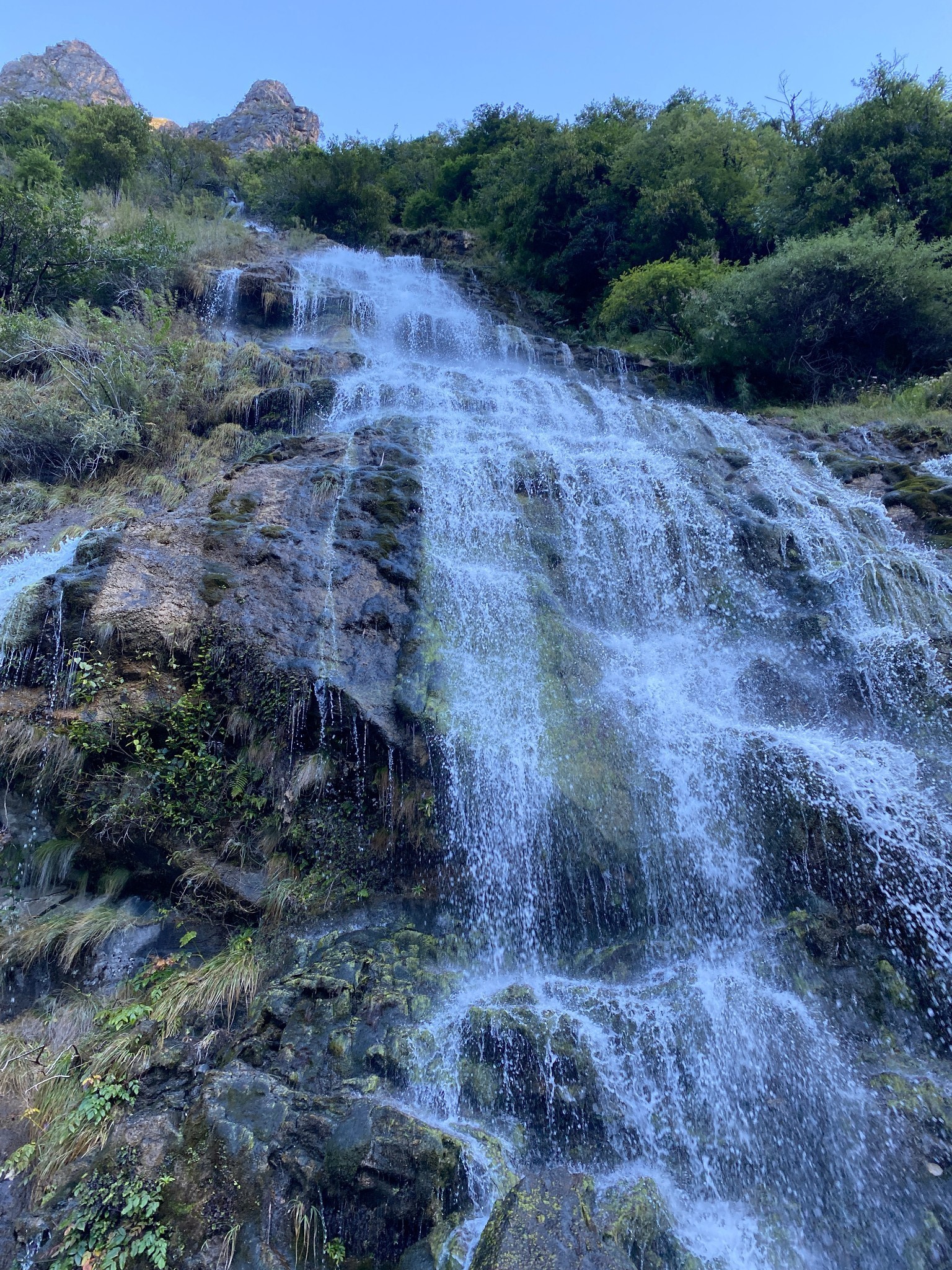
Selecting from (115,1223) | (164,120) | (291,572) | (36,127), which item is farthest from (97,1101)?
(164,120)

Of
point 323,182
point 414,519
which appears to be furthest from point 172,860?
point 323,182

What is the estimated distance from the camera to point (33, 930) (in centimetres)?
550

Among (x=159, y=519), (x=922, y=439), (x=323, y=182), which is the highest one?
(x=323, y=182)

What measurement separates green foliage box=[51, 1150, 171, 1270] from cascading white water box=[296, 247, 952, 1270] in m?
1.67

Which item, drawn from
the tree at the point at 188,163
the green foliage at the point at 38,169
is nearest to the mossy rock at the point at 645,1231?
the green foliage at the point at 38,169

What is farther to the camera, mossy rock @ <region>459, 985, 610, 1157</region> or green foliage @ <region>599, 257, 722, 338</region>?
green foliage @ <region>599, 257, 722, 338</region>

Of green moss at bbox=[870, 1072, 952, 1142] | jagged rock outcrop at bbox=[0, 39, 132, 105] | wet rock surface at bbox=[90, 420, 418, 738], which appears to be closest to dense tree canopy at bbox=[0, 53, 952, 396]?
wet rock surface at bbox=[90, 420, 418, 738]

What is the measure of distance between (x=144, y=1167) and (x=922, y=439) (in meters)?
12.8

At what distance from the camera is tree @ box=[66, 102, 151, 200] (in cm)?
1936

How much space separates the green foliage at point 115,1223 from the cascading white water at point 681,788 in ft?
5.46

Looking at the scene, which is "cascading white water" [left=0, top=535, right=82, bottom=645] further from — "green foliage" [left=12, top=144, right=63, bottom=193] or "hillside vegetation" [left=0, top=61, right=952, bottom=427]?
"green foliage" [left=12, top=144, right=63, bottom=193]

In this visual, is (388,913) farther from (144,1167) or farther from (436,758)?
(144,1167)

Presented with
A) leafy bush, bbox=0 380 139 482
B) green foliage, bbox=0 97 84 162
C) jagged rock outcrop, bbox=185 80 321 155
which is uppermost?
jagged rock outcrop, bbox=185 80 321 155

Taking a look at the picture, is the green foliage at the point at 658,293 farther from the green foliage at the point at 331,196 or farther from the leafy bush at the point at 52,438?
the leafy bush at the point at 52,438
